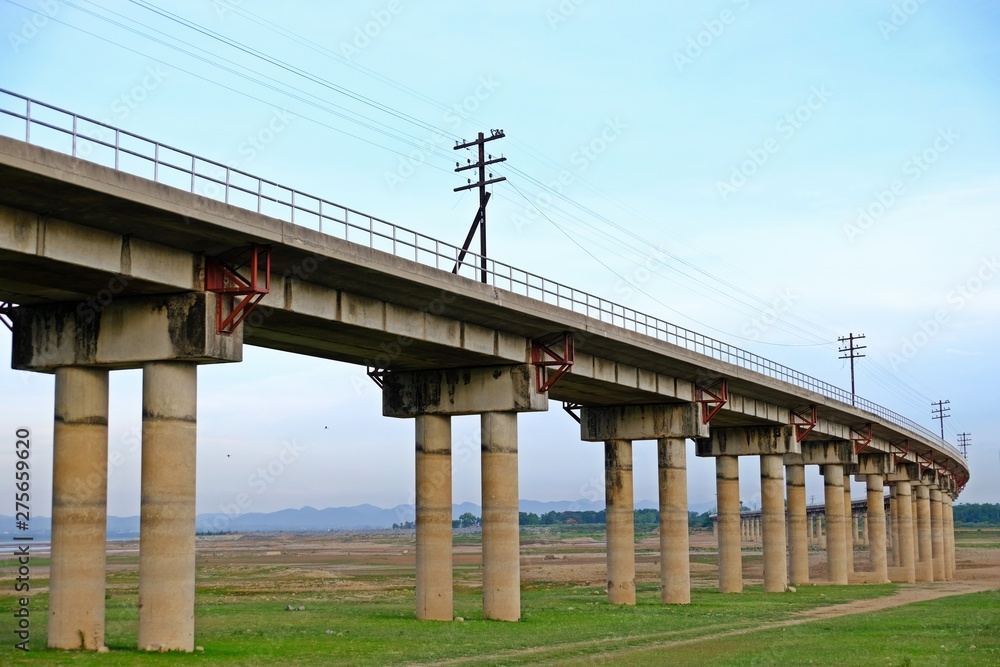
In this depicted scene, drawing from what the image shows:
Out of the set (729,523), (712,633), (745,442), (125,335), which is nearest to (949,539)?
(745,442)

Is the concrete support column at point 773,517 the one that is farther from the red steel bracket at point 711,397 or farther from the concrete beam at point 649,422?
the concrete beam at point 649,422

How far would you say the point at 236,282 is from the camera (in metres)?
28.6

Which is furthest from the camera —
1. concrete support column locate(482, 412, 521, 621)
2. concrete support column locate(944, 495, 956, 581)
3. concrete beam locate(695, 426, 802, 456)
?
concrete support column locate(944, 495, 956, 581)

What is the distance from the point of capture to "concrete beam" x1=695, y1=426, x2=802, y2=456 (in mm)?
66125

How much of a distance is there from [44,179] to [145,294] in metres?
6.58

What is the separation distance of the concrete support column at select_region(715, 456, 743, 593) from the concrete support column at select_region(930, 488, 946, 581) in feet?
163

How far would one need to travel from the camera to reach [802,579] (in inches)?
2921

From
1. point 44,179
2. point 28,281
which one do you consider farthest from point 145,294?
point 44,179

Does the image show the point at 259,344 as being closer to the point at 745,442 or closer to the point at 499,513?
the point at 499,513

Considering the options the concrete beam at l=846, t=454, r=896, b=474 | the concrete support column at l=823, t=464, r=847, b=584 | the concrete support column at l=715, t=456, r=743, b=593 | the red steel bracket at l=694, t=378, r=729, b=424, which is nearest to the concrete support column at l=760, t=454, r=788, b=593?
the concrete support column at l=715, t=456, r=743, b=593

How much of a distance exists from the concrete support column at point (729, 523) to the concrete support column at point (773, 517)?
2.70 m

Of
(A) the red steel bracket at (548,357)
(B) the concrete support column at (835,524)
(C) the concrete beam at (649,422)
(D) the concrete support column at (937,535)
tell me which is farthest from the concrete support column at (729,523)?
(D) the concrete support column at (937,535)

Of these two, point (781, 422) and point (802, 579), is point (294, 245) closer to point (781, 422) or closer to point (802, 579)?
point (781, 422)

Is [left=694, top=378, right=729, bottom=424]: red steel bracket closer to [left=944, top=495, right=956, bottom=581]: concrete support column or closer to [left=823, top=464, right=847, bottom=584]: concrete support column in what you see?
[left=823, top=464, right=847, bottom=584]: concrete support column
